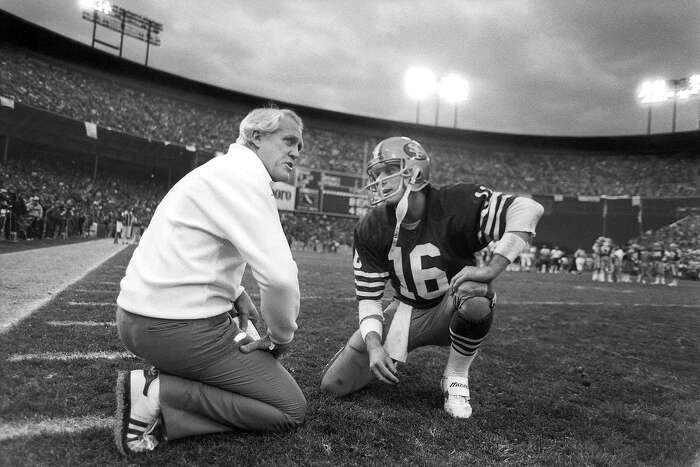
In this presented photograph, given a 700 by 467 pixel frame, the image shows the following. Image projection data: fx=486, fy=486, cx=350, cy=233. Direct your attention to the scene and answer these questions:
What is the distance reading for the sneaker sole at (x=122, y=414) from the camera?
1.97 metres

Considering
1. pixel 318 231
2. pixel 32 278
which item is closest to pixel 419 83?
pixel 318 231

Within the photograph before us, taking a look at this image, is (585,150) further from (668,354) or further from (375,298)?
(375,298)

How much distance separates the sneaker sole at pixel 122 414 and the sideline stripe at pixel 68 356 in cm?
129

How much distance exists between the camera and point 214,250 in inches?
79.4

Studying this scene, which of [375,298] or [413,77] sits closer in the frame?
[375,298]

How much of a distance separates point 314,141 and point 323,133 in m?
1.19

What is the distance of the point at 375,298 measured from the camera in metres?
2.99

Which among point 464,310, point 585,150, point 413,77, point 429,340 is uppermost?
point 413,77

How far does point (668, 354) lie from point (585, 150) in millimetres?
35609

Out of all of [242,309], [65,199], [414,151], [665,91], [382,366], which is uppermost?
[665,91]

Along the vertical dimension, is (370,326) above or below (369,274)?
below

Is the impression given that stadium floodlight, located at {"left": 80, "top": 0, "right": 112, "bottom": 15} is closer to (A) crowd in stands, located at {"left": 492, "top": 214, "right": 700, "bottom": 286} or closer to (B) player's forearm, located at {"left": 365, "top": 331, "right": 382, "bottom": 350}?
(A) crowd in stands, located at {"left": 492, "top": 214, "right": 700, "bottom": 286}

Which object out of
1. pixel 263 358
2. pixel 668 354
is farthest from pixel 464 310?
pixel 668 354

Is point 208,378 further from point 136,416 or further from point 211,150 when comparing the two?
point 211,150
